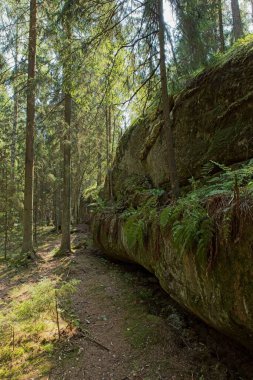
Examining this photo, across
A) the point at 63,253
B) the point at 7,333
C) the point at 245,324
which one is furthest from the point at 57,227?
the point at 245,324

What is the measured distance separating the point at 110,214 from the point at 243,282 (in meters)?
7.41

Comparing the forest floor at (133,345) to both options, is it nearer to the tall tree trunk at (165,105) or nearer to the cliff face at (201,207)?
the cliff face at (201,207)

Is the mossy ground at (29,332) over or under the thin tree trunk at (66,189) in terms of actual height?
under

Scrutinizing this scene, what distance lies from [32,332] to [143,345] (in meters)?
2.19

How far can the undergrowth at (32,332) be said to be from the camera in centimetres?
477

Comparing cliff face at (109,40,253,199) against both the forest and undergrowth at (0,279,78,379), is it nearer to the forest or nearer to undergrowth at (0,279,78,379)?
the forest

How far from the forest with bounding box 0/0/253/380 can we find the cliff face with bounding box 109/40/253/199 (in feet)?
0.10

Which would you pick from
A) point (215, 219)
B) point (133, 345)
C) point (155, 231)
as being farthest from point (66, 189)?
point (215, 219)

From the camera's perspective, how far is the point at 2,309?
22.6 ft

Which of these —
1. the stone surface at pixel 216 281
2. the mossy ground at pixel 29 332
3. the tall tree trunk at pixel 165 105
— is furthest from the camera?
the tall tree trunk at pixel 165 105

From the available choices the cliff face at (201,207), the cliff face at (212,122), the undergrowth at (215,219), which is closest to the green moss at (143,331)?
the cliff face at (201,207)

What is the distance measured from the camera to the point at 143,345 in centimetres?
511

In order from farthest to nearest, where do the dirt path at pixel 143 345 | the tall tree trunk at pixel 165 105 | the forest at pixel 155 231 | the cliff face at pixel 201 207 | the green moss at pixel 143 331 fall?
the tall tree trunk at pixel 165 105 → the green moss at pixel 143 331 → the dirt path at pixel 143 345 → the forest at pixel 155 231 → the cliff face at pixel 201 207

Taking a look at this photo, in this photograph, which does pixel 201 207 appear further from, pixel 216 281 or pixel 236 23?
pixel 236 23
